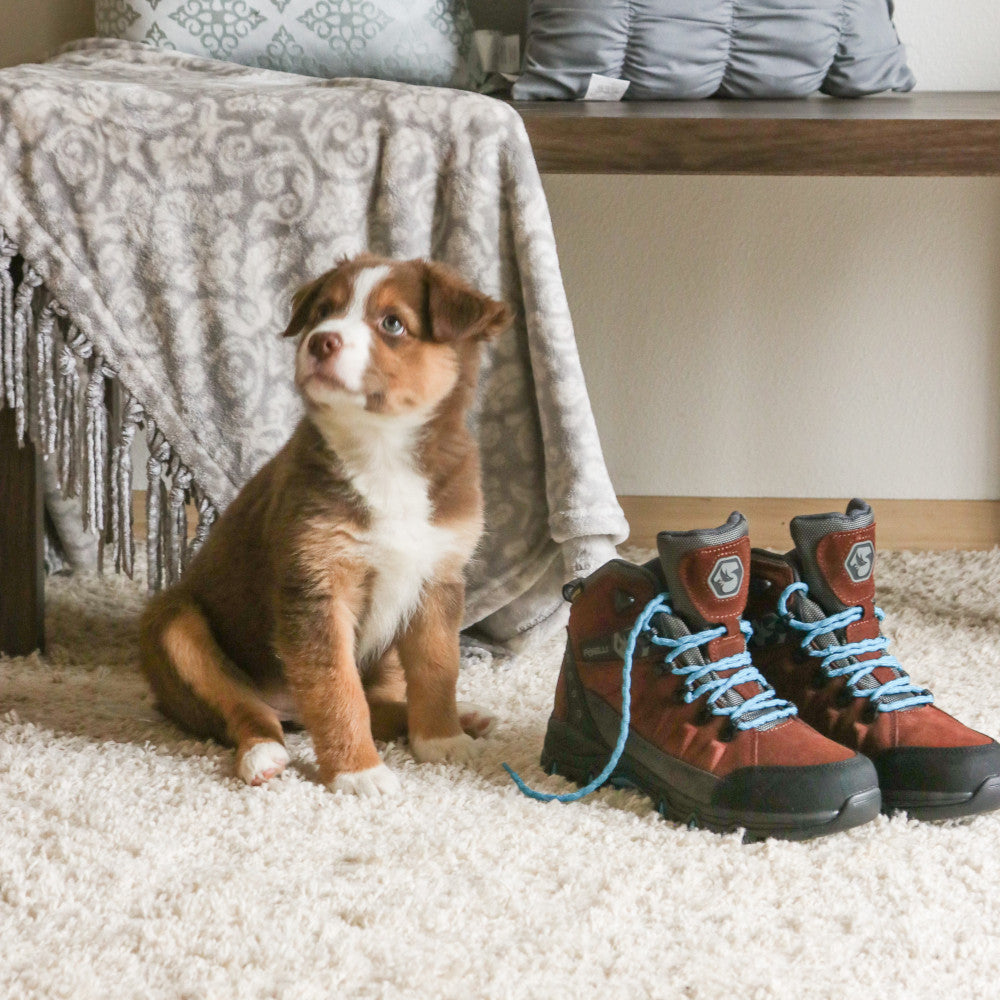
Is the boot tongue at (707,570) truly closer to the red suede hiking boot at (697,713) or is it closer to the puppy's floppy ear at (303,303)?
the red suede hiking boot at (697,713)

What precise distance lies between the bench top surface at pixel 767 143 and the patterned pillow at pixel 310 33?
0.39m

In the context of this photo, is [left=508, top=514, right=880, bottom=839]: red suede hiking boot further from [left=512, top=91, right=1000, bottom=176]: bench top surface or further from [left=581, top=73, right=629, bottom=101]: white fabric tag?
[left=581, top=73, right=629, bottom=101]: white fabric tag

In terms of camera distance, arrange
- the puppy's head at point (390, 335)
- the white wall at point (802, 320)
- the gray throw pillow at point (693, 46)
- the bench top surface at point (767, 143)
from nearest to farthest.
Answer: the puppy's head at point (390, 335) → the bench top surface at point (767, 143) → the gray throw pillow at point (693, 46) → the white wall at point (802, 320)

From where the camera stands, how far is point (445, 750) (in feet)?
4.51

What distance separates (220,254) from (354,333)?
472 millimetres

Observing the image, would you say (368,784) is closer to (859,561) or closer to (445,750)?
(445,750)

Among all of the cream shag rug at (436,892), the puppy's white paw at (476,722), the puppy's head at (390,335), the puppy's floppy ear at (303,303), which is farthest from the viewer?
the puppy's white paw at (476,722)

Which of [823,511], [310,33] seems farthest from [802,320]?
[310,33]

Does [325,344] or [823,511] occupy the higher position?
[325,344]

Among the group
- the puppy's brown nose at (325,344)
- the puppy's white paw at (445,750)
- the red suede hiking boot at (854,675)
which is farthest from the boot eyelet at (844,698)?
the puppy's brown nose at (325,344)

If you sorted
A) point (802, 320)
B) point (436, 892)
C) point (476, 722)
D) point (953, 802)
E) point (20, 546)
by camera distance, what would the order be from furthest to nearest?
1. point (802, 320)
2. point (20, 546)
3. point (476, 722)
4. point (953, 802)
5. point (436, 892)

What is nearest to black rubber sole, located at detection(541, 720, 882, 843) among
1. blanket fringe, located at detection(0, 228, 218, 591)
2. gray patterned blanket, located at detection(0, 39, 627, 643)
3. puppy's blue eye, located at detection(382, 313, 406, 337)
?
gray patterned blanket, located at detection(0, 39, 627, 643)

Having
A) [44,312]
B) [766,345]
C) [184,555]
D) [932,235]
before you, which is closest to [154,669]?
[184,555]

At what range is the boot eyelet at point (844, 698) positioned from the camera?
4.09 feet
